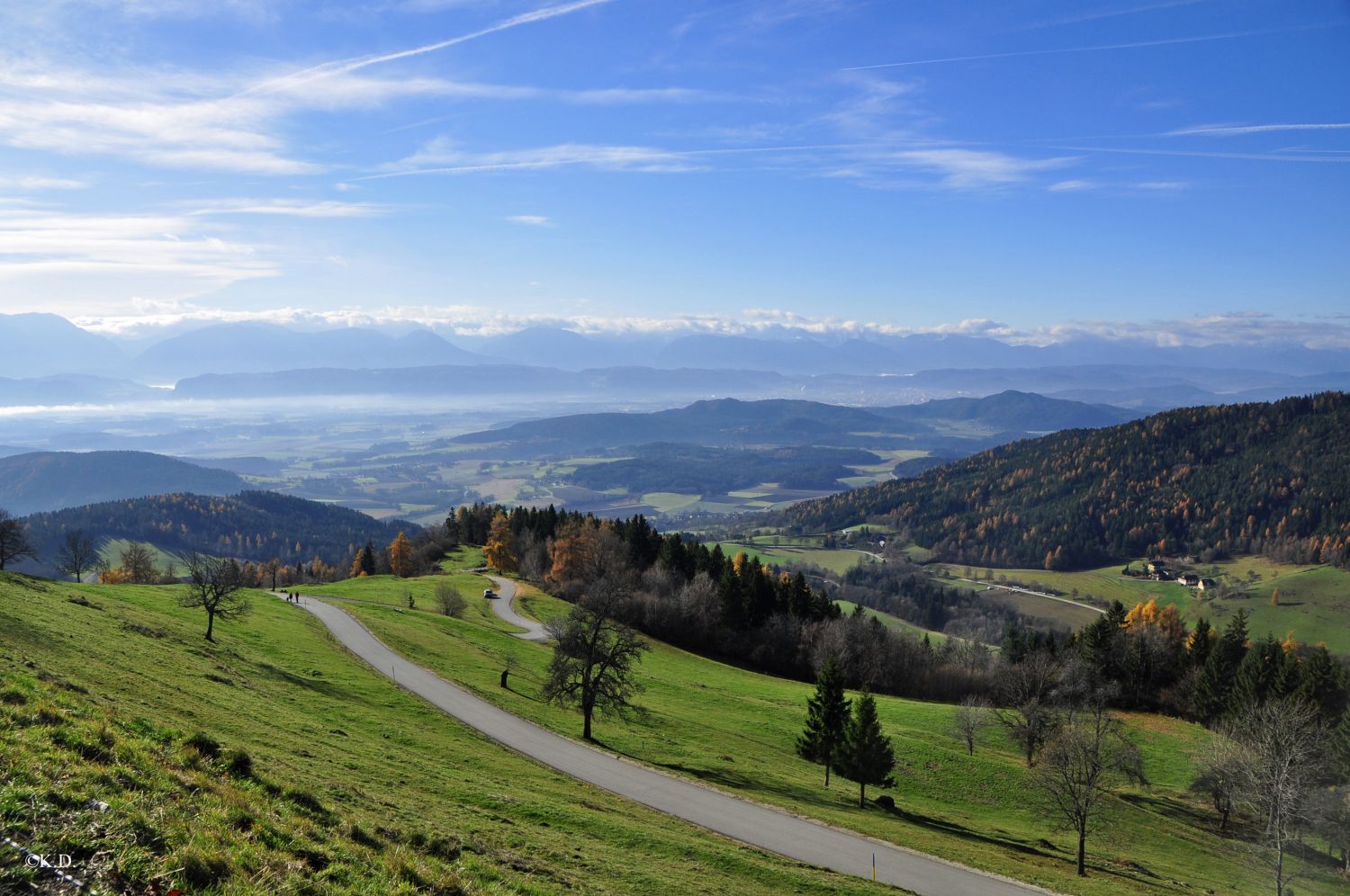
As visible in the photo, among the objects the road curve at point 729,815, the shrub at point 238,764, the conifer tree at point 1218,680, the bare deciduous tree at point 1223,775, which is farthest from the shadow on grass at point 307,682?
the conifer tree at point 1218,680

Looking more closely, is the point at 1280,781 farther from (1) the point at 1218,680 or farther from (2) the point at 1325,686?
(1) the point at 1218,680

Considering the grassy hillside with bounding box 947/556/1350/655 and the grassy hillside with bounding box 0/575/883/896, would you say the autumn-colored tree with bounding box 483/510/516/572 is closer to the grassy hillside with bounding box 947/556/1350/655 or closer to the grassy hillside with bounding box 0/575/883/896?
the grassy hillside with bounding box 0/575/883/896

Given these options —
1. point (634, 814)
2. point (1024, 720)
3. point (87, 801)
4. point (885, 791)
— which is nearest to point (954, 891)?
point (634, 814)

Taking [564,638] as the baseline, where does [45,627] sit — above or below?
above

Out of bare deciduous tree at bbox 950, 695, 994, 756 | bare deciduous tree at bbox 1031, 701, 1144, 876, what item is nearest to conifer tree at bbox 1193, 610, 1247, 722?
bare deciduous tree at bbox 950, 695, 994, 756

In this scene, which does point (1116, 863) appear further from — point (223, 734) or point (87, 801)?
point (87, 801)

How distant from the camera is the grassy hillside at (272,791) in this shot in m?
10.1

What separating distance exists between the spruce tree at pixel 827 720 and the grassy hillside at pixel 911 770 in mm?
1448

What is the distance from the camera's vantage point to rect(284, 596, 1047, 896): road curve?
1057 inches

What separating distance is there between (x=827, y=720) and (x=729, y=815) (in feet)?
48.2

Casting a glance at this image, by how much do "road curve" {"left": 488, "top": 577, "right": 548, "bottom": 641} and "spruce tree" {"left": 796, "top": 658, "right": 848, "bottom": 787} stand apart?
103ft

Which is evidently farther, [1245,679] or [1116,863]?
[1245,679]

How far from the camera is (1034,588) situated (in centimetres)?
18388

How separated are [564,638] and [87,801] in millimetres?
31982
